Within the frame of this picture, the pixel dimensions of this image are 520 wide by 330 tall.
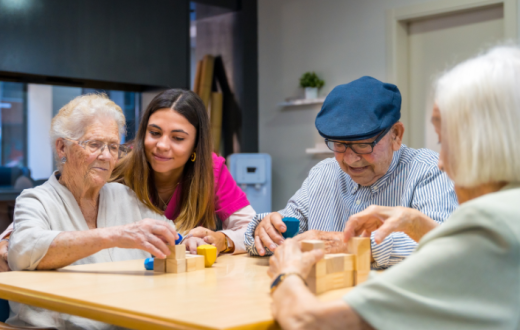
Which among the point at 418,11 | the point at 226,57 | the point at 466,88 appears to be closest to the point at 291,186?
the point at 226,57

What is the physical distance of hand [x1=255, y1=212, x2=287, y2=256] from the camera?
175 centimetres

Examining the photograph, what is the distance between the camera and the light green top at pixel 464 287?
856mm

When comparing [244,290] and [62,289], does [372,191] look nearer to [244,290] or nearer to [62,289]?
[244,290]

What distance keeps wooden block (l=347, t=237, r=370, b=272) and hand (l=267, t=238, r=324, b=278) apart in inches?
8.2

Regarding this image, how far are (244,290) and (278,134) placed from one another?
418 centimetres

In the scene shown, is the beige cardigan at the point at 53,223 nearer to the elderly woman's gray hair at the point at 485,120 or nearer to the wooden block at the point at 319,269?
the wooden block at the point at 319,269

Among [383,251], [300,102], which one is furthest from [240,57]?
[383,251]

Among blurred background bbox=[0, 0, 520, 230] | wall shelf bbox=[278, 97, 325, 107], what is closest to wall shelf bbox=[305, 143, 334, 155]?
blurred background bbox=[0, 0, 520, 230]

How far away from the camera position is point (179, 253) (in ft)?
5.26

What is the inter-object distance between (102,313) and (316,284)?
0.50 m

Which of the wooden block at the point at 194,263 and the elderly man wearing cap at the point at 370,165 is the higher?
the elderly man wearing cap at the point at 370,165

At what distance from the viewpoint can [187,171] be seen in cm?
259

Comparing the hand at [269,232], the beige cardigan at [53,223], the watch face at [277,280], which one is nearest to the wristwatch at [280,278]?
the watch face at [277,280]

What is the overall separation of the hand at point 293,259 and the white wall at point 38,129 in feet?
11.7
